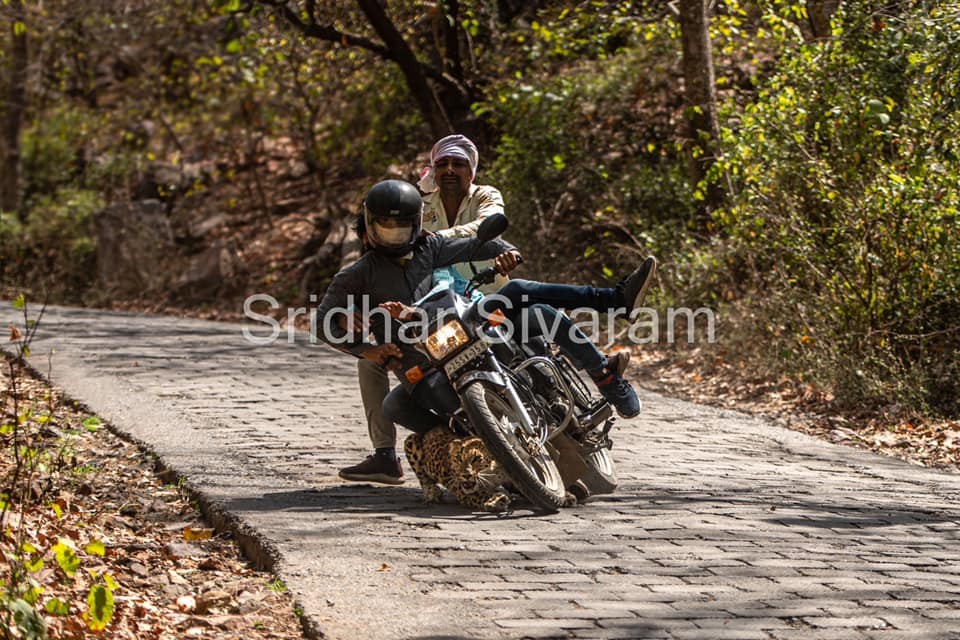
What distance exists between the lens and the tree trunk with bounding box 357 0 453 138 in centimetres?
2031

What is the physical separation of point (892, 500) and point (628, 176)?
10784mm

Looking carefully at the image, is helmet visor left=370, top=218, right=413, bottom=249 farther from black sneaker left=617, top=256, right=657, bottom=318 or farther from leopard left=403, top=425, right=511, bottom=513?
black sneaker left=617, top=256, right=657, bottom=318

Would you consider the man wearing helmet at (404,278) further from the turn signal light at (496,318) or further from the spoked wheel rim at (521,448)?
the spoked wheel rim at (521,448)

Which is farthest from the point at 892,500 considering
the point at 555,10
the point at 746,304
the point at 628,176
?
the point at 555,10

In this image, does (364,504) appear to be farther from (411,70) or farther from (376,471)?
(411,70)

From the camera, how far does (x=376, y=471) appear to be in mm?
7902

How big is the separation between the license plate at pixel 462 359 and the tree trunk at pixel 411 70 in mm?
14151

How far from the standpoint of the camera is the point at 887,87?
13297mm

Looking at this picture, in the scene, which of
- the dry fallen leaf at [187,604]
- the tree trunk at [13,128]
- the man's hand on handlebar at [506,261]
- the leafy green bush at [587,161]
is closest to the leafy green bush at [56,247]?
the tree trunk at [13,128]

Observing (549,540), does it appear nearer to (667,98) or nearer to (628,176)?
(628,176)

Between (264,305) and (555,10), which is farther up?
(555,10)

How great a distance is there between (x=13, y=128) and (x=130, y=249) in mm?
6368

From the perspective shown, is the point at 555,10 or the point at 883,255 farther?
the point at 555,10

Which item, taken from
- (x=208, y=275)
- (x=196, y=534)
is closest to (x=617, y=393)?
(x=196, y=534)
